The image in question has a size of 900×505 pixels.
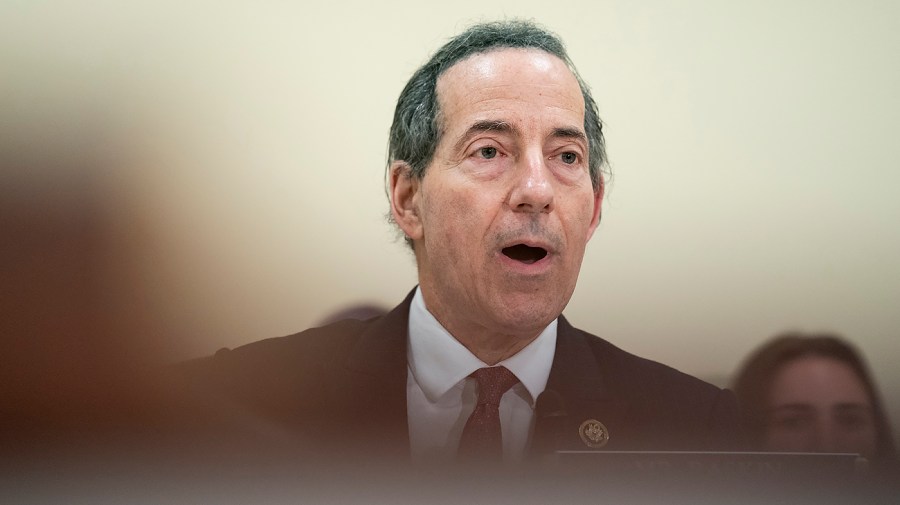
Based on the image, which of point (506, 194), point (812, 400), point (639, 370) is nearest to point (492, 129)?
point (506, 194)

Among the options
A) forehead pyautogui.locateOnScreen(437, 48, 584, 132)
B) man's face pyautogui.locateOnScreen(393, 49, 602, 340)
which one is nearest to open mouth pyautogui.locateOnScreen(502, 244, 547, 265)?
man's face pyautogui.locateOnScreen(393, 49, 602, 340)

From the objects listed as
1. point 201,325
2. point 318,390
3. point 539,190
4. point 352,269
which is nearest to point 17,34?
point 201,325

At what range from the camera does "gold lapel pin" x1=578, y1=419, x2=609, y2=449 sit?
1.97 meters

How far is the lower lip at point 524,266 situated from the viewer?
1.85m

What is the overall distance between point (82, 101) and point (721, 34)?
147 cm

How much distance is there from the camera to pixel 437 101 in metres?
1.94

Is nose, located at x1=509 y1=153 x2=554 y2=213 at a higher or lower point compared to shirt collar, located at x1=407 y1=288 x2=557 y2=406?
higher

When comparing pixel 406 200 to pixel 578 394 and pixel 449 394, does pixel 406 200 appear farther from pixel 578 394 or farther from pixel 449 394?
pixel 578 394

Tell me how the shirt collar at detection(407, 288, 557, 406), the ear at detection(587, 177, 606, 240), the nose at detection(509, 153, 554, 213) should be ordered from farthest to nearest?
the ear at detection(587, 177, 606, 240) < the shirt collar at detection(407, 288, 557, 406) < the nose at detection(509, 153, 554, 213)

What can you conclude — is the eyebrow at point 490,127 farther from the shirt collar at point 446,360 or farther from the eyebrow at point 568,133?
the shirt collar at point 446,360

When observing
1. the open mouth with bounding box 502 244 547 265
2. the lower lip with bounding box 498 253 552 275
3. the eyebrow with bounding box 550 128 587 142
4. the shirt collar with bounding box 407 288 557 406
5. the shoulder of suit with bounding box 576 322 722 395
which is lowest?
the shirt collar with bounding box 407 288 557 406

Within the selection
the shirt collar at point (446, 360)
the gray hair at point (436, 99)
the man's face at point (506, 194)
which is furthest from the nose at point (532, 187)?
the shirt collar at point (446, 360)

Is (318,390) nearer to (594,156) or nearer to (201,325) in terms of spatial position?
(201,325)

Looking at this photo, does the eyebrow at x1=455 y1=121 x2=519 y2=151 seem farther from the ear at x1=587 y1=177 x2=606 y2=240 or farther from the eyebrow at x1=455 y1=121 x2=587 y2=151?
the ear at x1=587 y1=177 x2=606 y2=240
